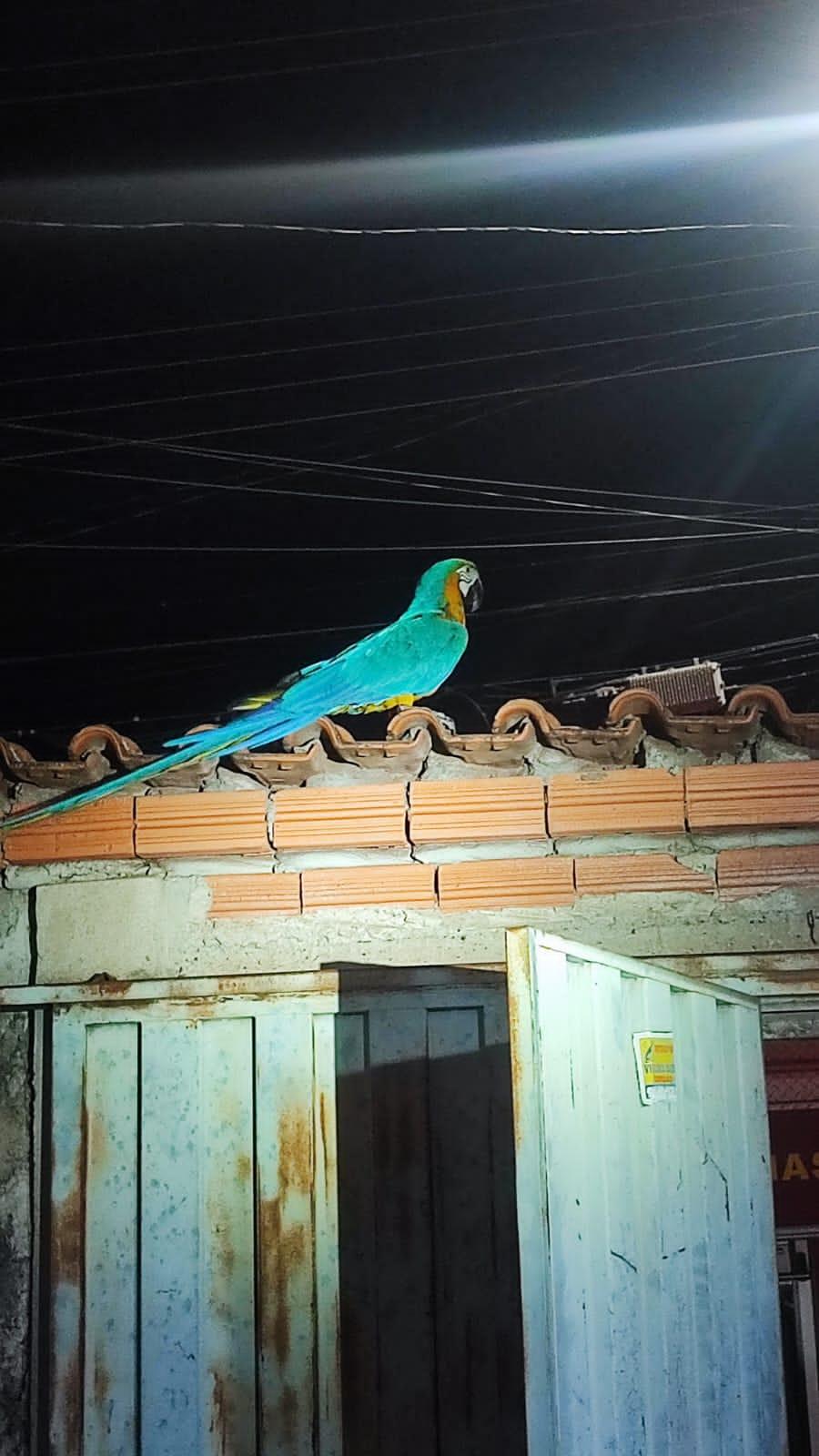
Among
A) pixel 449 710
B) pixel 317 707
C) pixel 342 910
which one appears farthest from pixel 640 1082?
pixel 449 710

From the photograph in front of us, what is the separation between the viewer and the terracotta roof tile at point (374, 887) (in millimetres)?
4086

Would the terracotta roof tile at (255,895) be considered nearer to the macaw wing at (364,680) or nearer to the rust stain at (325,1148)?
the macaw wing at (364,680)

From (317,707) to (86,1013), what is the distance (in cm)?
112

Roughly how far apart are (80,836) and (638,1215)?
6.54ft

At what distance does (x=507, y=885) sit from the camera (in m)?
4.08

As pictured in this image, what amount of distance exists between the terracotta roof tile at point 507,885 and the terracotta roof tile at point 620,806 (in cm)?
12

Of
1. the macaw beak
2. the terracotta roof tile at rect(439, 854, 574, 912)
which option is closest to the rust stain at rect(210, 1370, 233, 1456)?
the terracotta roof tile at rect(439, 854, 574, 912)

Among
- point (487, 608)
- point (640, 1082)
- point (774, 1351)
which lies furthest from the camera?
point (487, 608)

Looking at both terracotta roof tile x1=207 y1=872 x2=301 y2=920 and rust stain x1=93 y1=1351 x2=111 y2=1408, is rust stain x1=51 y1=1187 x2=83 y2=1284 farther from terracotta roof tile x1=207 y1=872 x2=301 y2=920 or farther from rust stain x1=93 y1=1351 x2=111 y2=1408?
terracotta roof tile x1=207 y1=872 x2=301 y2=920

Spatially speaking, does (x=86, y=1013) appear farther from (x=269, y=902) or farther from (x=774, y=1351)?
(x=774, y=1351)

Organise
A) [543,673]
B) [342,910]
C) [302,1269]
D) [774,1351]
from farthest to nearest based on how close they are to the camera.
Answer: [543,673] → [342,910] → [302,1269] → [774,1351]

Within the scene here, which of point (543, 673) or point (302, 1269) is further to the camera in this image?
point (543, 673)

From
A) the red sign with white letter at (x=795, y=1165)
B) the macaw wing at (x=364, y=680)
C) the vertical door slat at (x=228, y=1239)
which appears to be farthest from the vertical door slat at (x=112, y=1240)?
the red sign with white letter at (x=795, y=1165)

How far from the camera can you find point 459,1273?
3.79m
